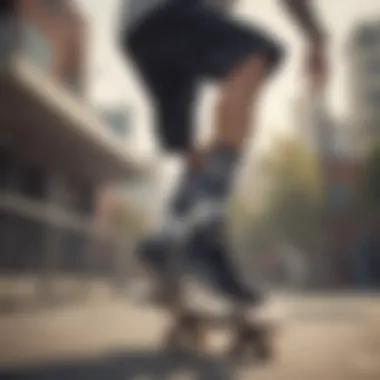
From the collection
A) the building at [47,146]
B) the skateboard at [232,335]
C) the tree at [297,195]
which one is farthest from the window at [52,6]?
the skateboard at [232,335]

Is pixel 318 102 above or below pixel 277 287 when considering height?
above

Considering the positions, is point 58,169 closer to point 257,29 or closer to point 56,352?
point 56,352

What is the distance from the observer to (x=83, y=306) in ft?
4.54

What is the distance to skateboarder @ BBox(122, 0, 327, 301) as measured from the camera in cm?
141

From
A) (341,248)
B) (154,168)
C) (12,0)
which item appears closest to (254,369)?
(341,248)

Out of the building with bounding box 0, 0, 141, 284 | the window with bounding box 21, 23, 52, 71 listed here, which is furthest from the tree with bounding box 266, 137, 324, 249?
the window with bounding box 21, 23, 52, 71

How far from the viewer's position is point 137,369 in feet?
4.53

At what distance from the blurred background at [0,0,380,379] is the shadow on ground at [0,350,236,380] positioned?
30 mm

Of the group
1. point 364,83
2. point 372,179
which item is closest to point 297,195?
point 372,179

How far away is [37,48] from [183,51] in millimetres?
271

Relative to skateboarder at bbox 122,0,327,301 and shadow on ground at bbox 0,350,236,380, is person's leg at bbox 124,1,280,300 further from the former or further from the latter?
shadow on ground at bbox 0,350,236,380

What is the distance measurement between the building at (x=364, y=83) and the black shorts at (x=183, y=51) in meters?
0.15

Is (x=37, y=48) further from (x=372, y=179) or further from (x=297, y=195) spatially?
(x=372, y=179)

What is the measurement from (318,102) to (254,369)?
51 centimetres
